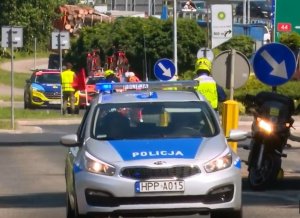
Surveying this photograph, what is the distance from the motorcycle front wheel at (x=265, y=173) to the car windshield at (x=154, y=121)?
3.82 m

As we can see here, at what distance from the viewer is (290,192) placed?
53.7 ft

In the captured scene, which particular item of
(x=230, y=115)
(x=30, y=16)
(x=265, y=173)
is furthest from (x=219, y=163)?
(x=30, y=16)

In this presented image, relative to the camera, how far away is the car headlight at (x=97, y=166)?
1134 centimetres

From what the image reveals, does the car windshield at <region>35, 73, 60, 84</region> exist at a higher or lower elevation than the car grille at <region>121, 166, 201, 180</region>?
lower

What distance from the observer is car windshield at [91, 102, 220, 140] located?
12.2 m

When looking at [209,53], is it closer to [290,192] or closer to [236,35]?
[290,192]

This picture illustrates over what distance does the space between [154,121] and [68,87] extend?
28422 millimetres

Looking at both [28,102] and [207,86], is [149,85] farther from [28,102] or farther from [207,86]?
[28,102]

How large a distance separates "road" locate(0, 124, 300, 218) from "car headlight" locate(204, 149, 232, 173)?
2083 mm

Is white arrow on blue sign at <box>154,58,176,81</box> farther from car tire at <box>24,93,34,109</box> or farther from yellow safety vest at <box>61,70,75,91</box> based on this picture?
car tire at <box>24,93,34,109</box>

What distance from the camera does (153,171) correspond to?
1132 centimetres

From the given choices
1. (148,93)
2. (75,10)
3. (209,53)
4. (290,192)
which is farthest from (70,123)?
(75,10)

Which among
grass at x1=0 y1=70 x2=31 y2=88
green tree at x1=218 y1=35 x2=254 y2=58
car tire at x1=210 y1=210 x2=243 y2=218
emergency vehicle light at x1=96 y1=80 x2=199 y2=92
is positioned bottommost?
grass at x1=0 y1=70 x2=31 y2=88

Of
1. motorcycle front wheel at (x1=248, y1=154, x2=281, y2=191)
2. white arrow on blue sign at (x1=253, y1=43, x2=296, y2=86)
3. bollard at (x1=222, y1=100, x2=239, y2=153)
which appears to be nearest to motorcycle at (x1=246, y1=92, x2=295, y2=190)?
motorcycle front wheel at (x1=248, y1=154, x2=281, y2=191)
